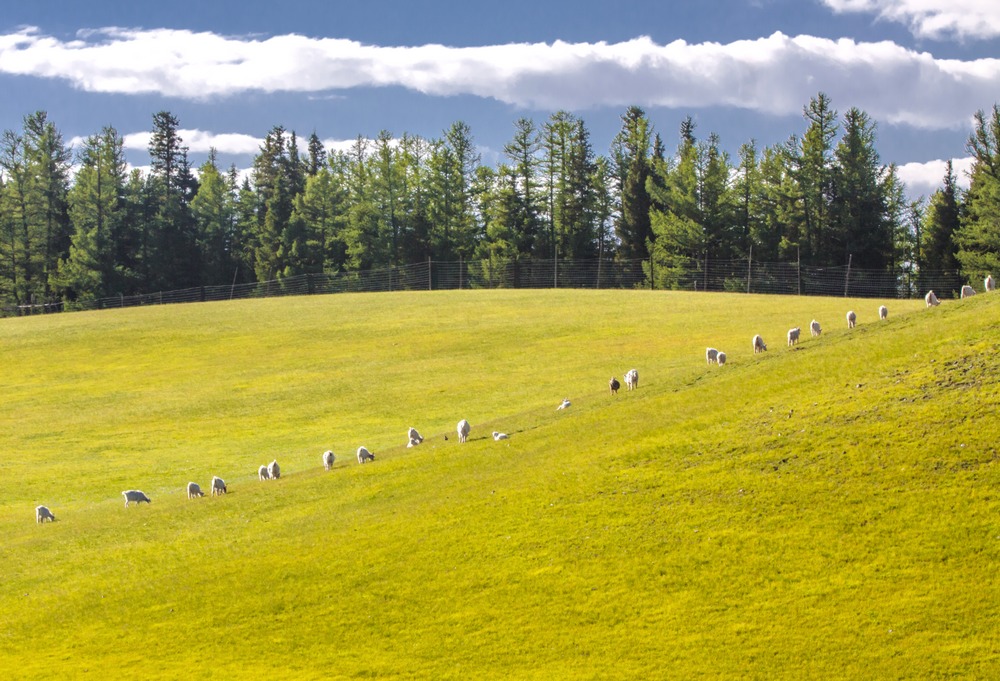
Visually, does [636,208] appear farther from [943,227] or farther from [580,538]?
[580,538]

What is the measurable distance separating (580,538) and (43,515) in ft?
66.1

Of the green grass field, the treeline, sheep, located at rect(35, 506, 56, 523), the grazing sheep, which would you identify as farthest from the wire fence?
sheep, located at rect(35, 506, 56, 523)

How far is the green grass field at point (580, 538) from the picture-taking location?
840 inches

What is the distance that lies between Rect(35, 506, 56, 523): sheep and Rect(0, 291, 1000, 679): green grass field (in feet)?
2.39

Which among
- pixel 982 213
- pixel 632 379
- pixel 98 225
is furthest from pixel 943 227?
pixel 98 225

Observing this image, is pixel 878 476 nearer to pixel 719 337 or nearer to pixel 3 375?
pixel 719 337

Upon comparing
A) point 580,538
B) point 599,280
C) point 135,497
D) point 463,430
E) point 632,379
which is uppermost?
point 599,280

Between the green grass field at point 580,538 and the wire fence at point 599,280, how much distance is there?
53.8 meters

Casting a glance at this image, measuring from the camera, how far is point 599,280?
10344cm

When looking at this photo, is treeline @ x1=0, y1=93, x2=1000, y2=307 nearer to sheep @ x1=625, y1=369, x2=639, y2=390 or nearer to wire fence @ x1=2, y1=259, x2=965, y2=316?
wire fence @ x1=2, y1=259, x2=965, y2=316

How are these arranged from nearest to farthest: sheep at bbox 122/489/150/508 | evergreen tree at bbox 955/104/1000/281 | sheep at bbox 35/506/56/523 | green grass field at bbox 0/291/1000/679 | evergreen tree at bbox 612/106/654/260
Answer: green grass field at bbox 0/291/1000/679 < sheep at bbox 35/506/56/523 < sheep at bbox 122/489/150/508 < evergreen tree at bbox 955/104/1000/281 < evergreen tree at bbox 612/106/654/260

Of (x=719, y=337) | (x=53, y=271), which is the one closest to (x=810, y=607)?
(x=719, y=337)

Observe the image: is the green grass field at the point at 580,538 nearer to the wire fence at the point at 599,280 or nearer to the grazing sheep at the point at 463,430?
the grazing sheep at the point at 463,430

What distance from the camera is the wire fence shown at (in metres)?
90.4
